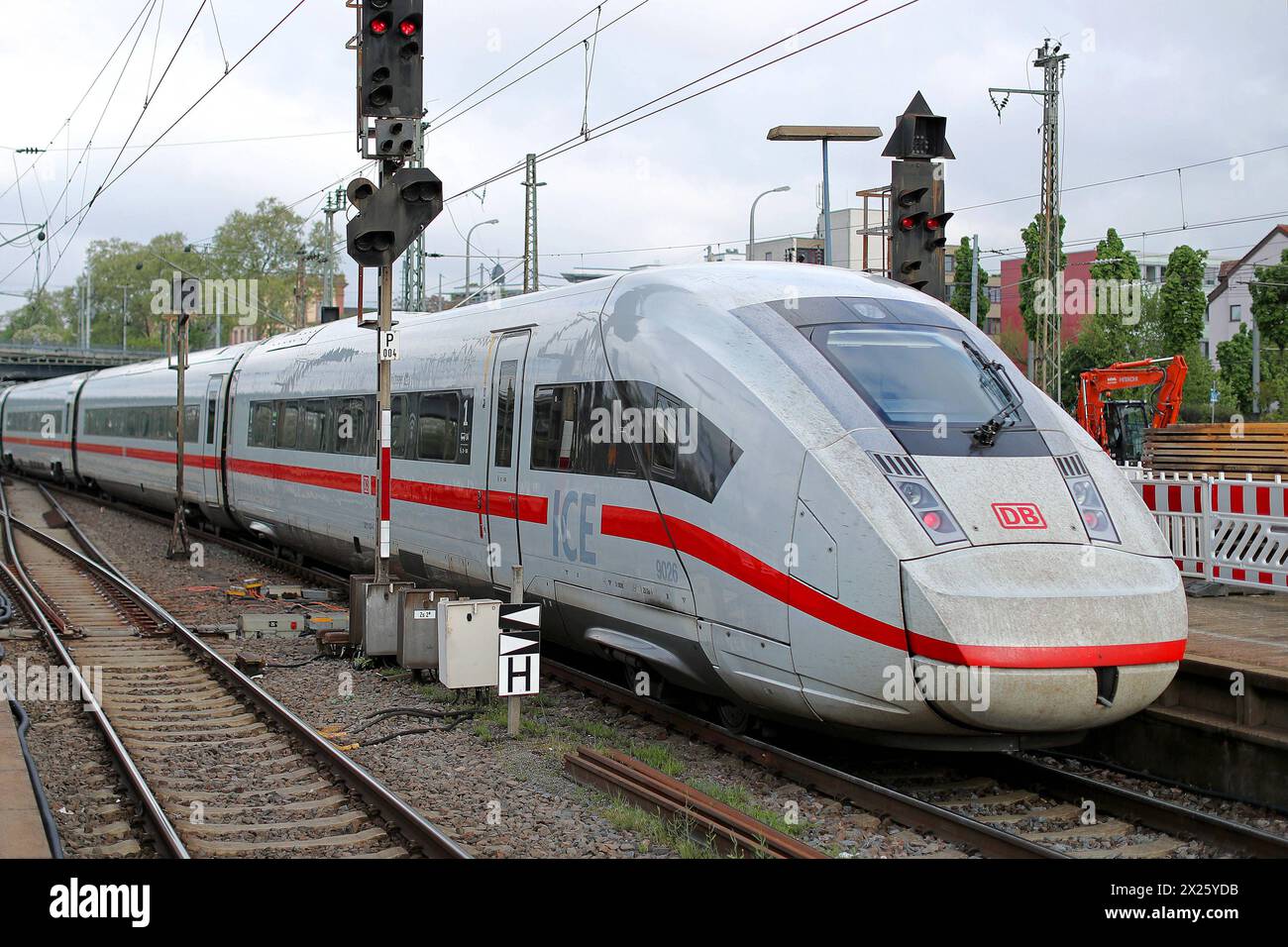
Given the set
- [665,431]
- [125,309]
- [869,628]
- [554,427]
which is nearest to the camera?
[869,628]

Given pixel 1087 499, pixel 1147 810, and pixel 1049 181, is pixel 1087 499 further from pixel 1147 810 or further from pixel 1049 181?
pixel 1049 181

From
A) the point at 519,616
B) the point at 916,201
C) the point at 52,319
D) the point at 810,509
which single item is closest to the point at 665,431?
the point at 810,509

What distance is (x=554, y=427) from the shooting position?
984cm

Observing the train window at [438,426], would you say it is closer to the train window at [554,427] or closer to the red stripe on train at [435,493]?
the red stripe on train at [435,493]

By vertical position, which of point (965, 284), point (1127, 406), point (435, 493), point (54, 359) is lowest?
point (435, 493)

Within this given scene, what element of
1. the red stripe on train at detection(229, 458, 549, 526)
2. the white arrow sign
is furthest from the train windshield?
the red stripe on train at detection(229, 458, 549, 526)

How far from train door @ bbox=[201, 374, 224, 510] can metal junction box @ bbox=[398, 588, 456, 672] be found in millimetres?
11494

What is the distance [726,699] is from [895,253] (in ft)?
20.2

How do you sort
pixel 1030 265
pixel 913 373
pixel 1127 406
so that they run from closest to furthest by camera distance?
pixel 913 373 → pixel 1127 406 → pixel 1030 265

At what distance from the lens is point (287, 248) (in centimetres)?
8181

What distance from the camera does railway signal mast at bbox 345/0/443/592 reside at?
10.5 metres

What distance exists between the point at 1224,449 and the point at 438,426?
874cm

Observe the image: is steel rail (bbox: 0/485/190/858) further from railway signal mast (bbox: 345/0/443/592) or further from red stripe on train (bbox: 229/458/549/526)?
red stripe on train (bbox: 229/458/549/526)
